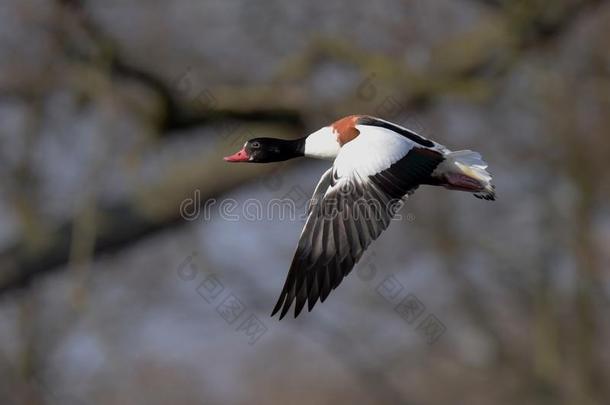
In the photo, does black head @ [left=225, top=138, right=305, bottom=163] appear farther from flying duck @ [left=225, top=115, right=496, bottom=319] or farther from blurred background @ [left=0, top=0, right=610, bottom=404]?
blurred background @ [left=0, top=0, right=610, bottom=404]

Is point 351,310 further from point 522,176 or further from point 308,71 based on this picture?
point 308,71

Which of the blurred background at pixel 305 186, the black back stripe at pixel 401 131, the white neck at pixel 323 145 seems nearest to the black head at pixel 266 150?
the white neck at pixel 323 145

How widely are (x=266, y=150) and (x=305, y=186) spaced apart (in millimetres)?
4647

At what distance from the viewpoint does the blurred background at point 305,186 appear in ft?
22.4

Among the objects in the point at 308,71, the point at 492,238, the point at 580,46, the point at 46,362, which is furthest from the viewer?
the point at 492,238

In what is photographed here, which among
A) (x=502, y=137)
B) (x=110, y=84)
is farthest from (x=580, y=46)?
(x=110, y=84)

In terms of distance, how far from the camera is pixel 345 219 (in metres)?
3.69

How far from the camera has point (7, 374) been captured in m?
7.42

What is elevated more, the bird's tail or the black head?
the black head

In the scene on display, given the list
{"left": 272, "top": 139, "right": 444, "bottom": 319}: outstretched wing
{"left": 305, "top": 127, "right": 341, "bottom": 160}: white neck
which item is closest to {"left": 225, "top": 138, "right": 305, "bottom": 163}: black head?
{"left": 305, "top": 127, "right": 341, "bottom": 160}: white neck

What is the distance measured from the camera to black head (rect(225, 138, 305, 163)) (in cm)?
424

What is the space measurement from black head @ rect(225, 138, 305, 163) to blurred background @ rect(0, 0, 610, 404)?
2188 mm

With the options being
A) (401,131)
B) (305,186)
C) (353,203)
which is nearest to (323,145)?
(401,131)

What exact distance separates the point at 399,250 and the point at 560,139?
2103 millimetres
